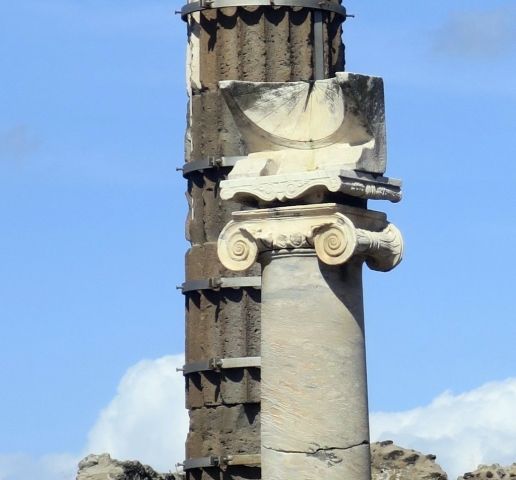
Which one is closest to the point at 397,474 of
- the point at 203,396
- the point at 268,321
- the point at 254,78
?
the point at 203,396

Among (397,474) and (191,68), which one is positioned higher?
(191,68)

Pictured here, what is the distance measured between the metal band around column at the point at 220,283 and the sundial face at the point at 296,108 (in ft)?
23.1

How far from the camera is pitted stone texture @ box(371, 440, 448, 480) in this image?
20.9m

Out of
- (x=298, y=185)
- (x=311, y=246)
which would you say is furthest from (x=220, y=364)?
(x=298, y=185)

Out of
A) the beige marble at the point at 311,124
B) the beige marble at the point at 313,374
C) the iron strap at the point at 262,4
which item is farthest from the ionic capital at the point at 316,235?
the iron strap at the point at 262,4

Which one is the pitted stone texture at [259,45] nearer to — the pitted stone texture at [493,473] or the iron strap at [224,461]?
the iron strap at [224,461]

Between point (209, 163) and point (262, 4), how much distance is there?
1.81 meters

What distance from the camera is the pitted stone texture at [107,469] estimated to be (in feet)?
68.1

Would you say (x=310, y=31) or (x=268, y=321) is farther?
(x=310, y=31)

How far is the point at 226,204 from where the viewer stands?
2155cm

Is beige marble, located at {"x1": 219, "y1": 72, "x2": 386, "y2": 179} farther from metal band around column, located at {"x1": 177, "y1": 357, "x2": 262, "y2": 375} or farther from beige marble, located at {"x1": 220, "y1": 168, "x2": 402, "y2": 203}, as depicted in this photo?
metal band around column, located at {"x1": 177, "y1": 357, "x2": 262, "y2": 375}

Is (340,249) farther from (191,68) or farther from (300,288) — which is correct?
(191,68)

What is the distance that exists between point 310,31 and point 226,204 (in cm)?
209

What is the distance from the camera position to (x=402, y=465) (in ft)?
68.9
